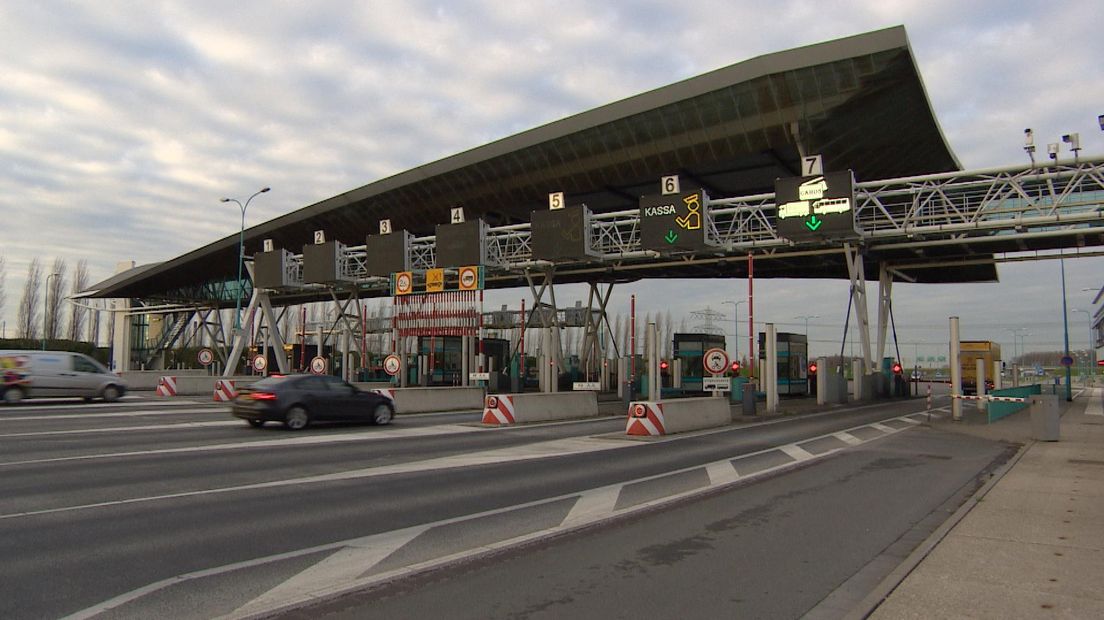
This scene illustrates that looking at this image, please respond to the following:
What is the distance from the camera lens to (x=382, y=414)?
2028 centimetres

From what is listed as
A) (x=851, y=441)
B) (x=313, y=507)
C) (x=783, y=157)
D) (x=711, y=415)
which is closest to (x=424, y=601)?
(x=313, y=507)

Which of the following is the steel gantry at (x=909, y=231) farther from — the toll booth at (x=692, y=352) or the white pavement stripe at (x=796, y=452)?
the white pavement stripe at (x=796, y=452)

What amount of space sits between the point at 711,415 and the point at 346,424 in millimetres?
10453

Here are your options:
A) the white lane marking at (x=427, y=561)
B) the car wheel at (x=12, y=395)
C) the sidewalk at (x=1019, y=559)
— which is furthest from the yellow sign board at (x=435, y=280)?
the sidewalk at (x=1019, y=559)

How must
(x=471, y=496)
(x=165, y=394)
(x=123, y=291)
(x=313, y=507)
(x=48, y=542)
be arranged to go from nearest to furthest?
(x=48, y=542), (x=313, y=507), (x=471, y=496), (x=165, y=394), (x=123, y=291)

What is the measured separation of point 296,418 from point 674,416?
969cm

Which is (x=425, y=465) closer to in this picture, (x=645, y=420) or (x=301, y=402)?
(x=301, y=402)

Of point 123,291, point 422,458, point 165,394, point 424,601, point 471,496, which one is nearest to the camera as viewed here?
point 424,601

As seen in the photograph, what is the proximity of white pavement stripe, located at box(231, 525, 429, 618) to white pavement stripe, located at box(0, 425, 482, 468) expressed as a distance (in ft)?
26.0

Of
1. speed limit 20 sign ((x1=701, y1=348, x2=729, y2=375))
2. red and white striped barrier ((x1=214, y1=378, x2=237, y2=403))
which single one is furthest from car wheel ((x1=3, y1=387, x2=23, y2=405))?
speed limit 20 sign ((x1=701, y1=348, x2=729, y2=375))

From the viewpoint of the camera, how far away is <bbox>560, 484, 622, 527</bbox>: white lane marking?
8.21 meters

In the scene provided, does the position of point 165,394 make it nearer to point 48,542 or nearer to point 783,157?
point 48,542

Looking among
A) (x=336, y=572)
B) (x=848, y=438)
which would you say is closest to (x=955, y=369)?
(x=848, y=438)

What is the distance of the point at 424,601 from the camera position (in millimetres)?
5219
